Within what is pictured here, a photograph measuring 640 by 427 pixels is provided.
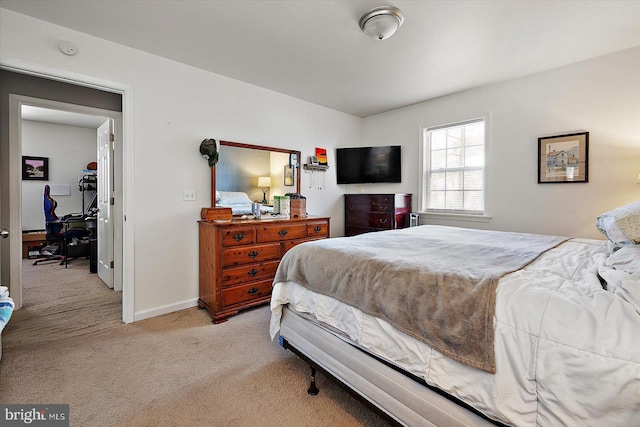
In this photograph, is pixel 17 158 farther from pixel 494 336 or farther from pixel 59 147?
pixel 494 336

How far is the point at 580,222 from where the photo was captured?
9.46ft

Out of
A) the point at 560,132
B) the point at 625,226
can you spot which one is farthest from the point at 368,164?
the point at 625,226

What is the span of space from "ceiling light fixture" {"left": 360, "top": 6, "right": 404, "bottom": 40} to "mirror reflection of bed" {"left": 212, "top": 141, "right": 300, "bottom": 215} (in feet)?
5.99

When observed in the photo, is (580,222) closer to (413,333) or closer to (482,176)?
(482,176)

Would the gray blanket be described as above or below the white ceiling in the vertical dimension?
below

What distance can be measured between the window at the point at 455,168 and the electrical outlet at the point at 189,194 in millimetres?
3076

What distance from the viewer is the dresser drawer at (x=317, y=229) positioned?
338 centimetres

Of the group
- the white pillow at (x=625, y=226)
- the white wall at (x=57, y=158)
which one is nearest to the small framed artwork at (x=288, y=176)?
the white pillow at (x=625, y=226)

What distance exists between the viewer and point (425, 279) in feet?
A: 4.00

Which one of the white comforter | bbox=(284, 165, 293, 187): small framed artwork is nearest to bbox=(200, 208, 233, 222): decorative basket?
bbox=(284, 165, 293, 187): small framed artwork

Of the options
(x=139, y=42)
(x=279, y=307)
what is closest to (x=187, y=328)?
(x=279, y=307)

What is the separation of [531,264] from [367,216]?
2.85m

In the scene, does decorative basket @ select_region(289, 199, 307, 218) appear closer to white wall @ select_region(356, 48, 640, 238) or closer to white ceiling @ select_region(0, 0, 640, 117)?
white ceiling @ select_region(0, 0, 640, 117)

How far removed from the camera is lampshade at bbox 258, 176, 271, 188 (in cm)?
353
